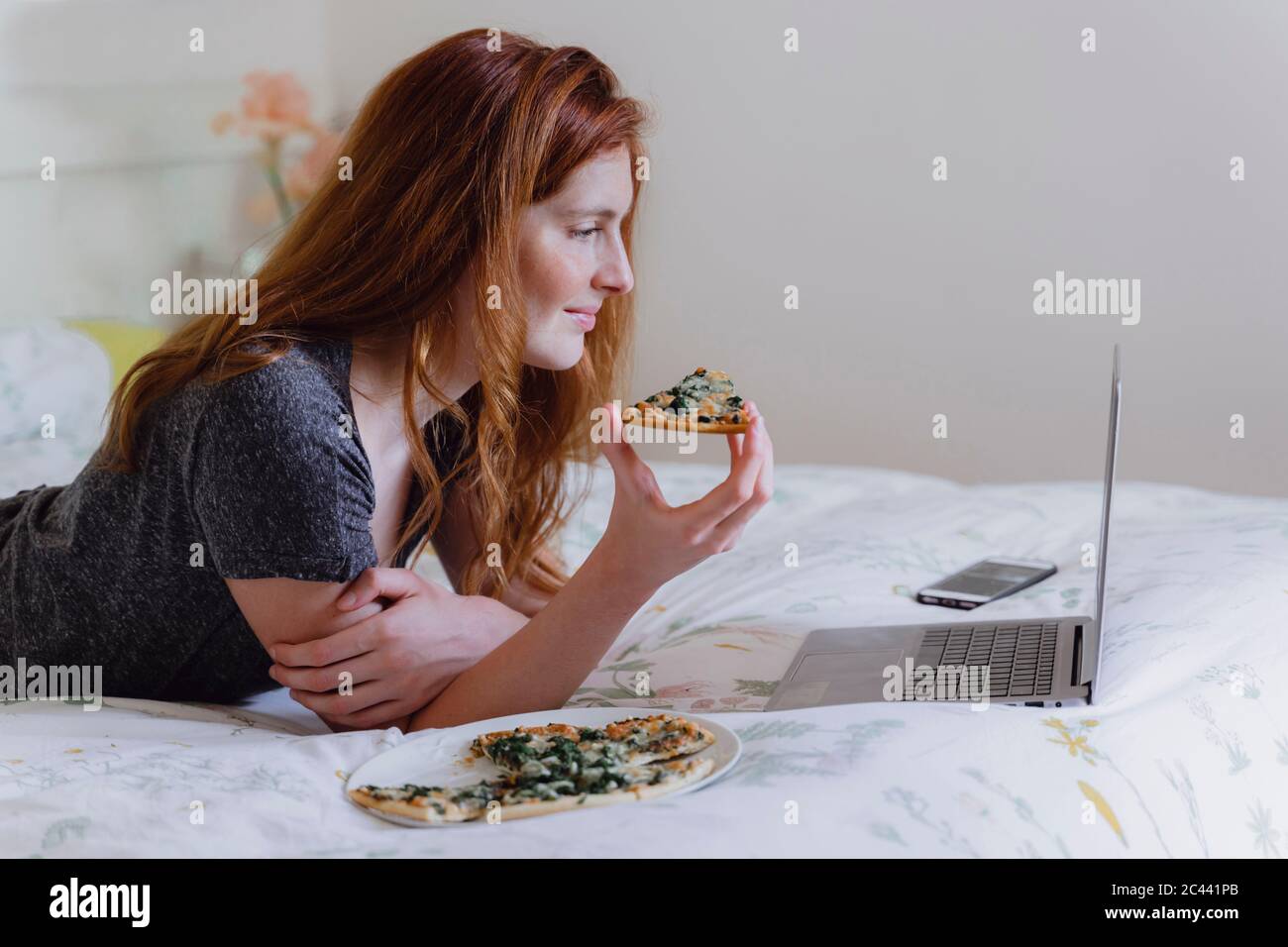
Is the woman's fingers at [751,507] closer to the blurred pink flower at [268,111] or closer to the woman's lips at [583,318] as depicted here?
the woman's lips at [583,318]

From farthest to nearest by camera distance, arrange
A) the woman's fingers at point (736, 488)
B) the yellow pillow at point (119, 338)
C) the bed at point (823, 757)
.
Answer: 1. the yellow pillow at point (119, 338)
2. the woman's fingers at point (736, 488)
3. the bed at point (823, 757)

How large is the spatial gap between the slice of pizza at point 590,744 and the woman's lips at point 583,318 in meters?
0.43

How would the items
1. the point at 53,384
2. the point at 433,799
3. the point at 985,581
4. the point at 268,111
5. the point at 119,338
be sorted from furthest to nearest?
the point at 268,111
the point at 119,338
the point at 53,384
the point at 985,581
the point at 433,799

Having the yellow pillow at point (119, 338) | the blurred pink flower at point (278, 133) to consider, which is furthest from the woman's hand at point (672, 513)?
the blurred pink flower at point (278, 133)

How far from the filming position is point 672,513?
3.36ft

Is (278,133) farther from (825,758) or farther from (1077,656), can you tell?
(825,758)

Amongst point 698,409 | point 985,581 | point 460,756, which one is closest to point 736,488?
point 698,409

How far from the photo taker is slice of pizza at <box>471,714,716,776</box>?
2.86 ft

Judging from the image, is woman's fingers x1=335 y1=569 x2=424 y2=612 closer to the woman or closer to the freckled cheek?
the woman

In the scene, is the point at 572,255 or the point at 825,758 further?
the point at 572,255

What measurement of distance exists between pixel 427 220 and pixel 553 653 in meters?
0.41

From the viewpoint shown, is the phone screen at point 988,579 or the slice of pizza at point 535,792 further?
the phone screen at point 988,579

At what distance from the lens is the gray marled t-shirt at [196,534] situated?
1.06m
